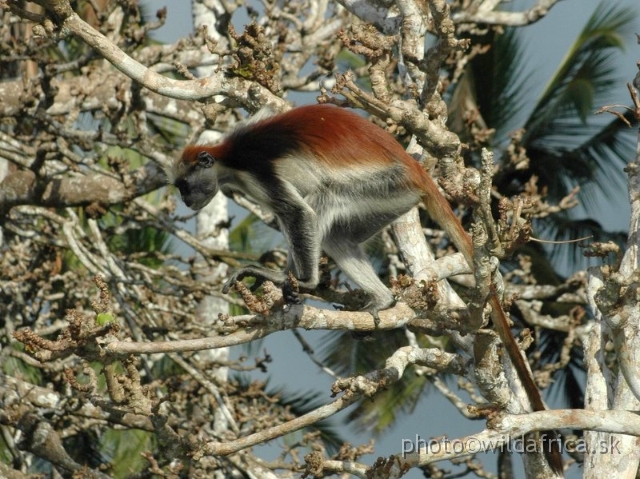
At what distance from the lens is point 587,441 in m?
5.20

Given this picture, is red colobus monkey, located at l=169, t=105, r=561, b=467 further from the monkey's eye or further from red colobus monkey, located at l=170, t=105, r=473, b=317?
the monkey's eye

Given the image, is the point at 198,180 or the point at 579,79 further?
the point at 579,79

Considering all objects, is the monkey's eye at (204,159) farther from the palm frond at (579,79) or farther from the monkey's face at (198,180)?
the palm frond at (579,79)

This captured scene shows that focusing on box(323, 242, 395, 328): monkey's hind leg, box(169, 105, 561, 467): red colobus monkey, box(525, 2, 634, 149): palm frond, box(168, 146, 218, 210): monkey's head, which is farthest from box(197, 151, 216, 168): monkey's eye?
box(525, 2, 634, 149): palm frond

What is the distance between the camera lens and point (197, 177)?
6.07 m

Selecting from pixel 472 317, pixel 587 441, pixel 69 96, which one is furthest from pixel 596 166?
pixel 472 317

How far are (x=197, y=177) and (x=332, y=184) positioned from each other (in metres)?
0.88

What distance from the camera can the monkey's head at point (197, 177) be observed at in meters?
6.05

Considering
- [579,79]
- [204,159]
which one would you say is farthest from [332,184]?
[579,79]

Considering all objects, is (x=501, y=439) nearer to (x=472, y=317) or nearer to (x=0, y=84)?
(x=472, y=317)

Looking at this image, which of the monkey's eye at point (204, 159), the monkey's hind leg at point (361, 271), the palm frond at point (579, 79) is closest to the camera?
the monkey's hind leg at point (361, 271)

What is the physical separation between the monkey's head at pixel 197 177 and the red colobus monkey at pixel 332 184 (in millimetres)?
247

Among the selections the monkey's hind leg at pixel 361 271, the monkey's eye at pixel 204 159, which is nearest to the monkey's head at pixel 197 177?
the monkey's eye at pixel 204 159

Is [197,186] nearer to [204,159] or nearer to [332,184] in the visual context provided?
[204,159]
